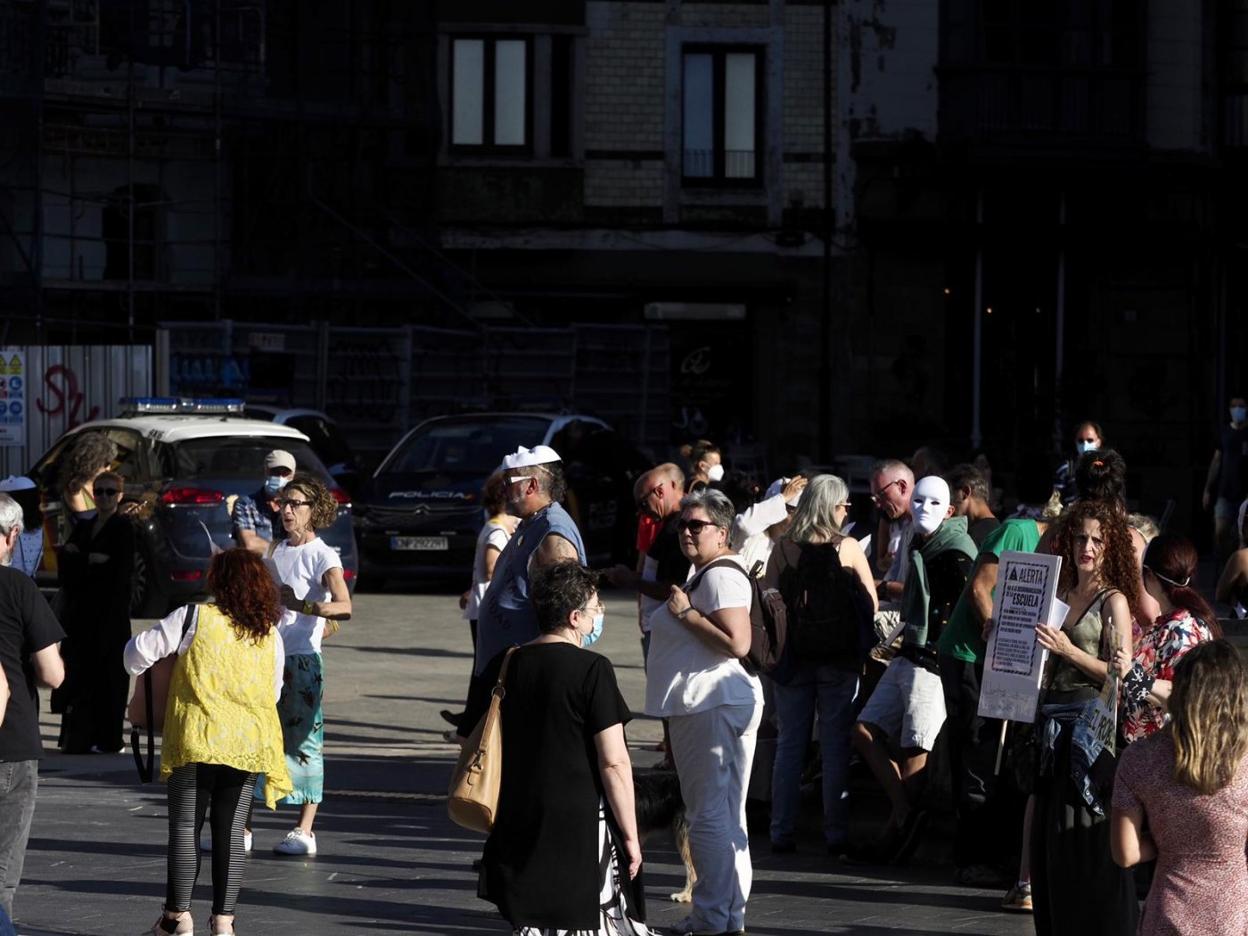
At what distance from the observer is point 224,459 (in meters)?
20.0

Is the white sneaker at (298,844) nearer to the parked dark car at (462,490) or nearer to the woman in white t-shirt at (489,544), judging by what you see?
the woman in white t-shirt at (489,544)

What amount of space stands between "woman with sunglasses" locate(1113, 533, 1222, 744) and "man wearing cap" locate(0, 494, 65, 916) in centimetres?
363

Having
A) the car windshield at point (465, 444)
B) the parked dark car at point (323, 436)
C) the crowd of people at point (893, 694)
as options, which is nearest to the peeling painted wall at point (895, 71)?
the car windshield at point (465, 444)

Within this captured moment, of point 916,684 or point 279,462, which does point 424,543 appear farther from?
point 916,684

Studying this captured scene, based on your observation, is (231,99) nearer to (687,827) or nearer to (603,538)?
(603,538)

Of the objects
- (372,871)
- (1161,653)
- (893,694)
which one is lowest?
(372,871)

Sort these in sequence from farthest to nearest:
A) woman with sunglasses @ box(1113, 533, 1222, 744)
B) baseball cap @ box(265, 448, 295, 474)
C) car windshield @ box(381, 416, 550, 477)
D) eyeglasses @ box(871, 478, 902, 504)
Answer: car windshield @ box(381, 416, 550, 477) → baseball cap @ box(265, 448, 295, 474) → eyeglasses @ box(871, 478, 902, 504) → woman with sunglasses @ box(1113, 533, 1222, 744)

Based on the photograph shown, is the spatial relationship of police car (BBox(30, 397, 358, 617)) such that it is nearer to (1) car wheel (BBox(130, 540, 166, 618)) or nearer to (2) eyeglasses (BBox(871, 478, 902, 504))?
(1) car wheel (BBox(130, 540, 166, 618))

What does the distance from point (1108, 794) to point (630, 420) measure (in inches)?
931

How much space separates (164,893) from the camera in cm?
992

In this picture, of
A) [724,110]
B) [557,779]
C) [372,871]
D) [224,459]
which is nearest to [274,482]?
[372,871]

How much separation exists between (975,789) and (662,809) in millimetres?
1565

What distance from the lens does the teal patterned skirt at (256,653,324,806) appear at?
1080cm

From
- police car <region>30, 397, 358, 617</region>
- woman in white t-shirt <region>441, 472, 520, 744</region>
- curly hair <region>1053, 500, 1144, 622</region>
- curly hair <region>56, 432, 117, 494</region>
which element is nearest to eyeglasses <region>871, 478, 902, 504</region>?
woman in white t-shirt <region>441, 472, 520, 744</region>
